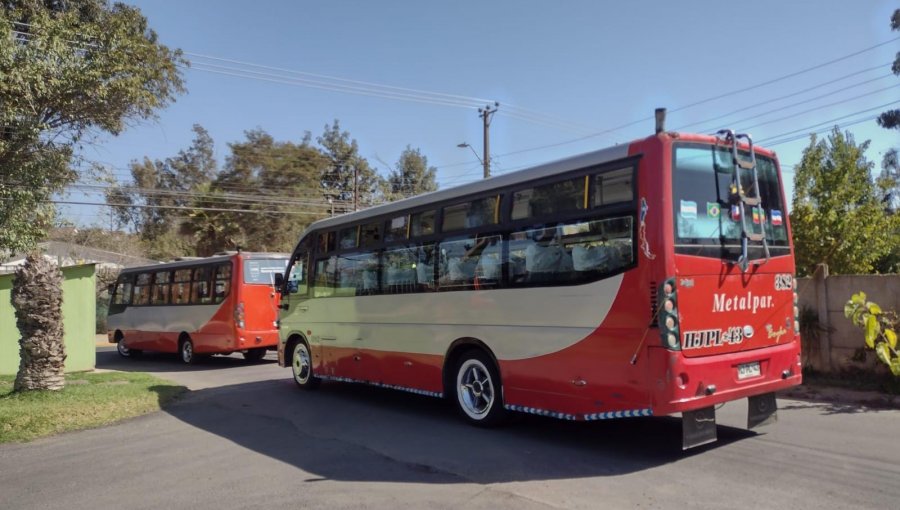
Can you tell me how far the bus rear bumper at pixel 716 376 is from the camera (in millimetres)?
5551

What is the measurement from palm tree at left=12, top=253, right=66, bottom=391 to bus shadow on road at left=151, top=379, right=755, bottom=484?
6.85 feet

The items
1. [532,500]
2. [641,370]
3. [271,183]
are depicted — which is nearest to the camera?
[532,500]

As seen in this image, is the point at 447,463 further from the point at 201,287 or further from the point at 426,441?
the point at 201,287

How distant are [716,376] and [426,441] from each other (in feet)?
10.3

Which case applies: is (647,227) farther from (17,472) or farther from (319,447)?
(17,472)

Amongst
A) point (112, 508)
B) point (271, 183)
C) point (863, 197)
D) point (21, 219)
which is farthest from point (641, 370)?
point (271, 183)

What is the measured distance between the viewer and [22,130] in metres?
14.0

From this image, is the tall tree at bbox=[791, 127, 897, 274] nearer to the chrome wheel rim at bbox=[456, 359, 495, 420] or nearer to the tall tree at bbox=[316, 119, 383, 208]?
the chrome wheel rim at bbox=[456, 359, 495, 420]

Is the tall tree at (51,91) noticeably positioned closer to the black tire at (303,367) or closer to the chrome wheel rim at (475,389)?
the black tire at (303,367)

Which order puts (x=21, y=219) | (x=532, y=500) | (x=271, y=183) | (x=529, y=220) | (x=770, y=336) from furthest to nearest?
(x=271, y=183) → (x=21, y=219) → (x=529, y=220) → (x=770, y=336) → (x=532, y=500)

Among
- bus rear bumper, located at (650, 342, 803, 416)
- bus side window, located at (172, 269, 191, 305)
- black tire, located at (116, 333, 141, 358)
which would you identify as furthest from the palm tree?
black tire, located at (116, 333, 141, 358)

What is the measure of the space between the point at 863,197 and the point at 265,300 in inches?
548

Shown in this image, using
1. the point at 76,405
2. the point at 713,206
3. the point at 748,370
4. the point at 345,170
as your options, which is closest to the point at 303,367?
the point at 76,405

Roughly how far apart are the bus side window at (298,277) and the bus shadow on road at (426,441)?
7.28ft
